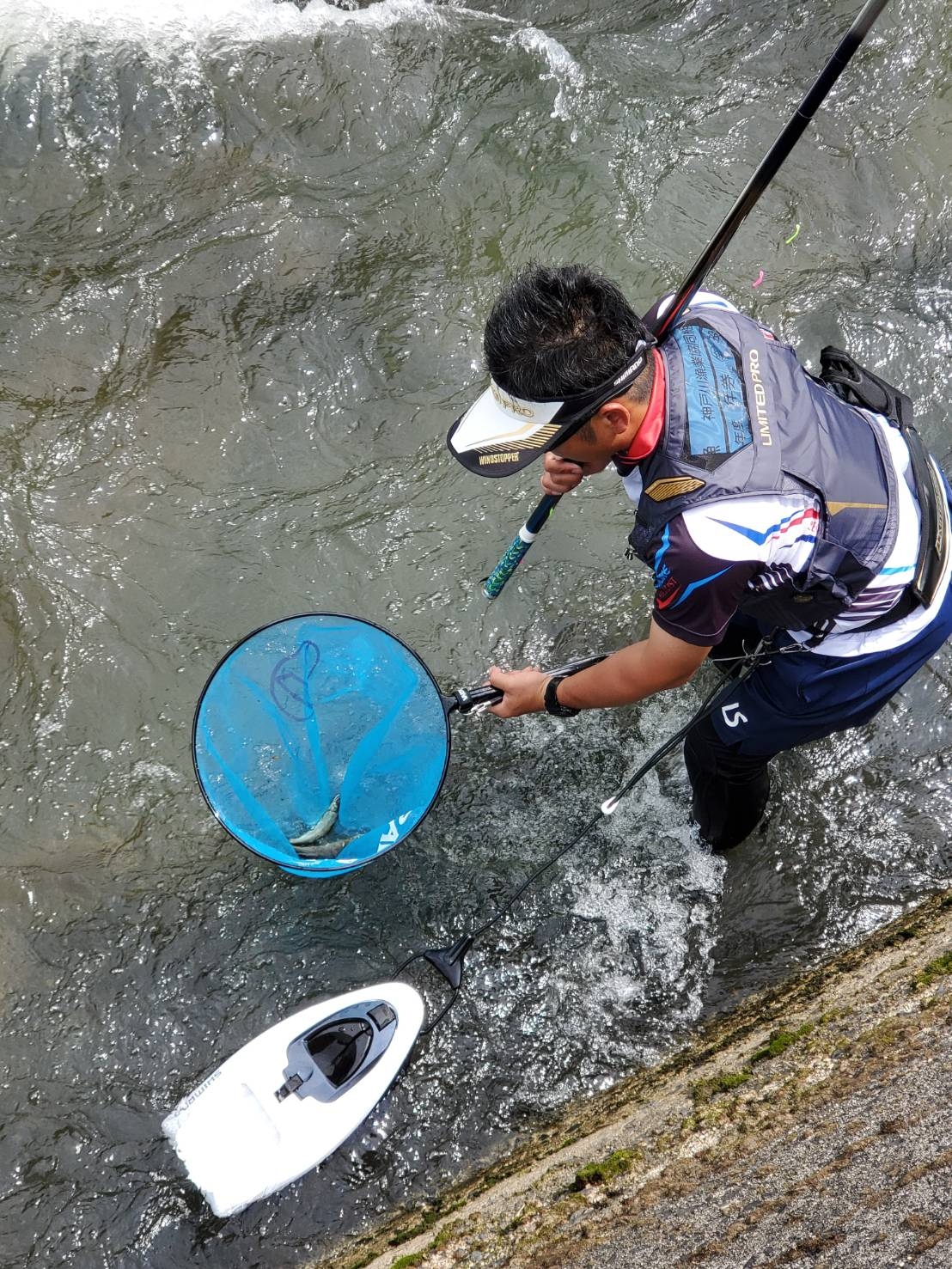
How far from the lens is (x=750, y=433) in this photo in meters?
2.06

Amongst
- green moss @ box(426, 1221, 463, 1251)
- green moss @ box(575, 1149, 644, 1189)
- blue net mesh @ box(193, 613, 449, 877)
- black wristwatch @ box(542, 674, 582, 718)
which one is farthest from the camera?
blue net mesh @ box(193, 613, 449, 877)

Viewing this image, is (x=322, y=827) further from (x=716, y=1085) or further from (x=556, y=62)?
(x=556, y=62)

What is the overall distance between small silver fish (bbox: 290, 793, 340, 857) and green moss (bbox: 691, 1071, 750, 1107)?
4.65ft

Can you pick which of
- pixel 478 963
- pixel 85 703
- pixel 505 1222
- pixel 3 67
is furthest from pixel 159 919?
pixel 3 67

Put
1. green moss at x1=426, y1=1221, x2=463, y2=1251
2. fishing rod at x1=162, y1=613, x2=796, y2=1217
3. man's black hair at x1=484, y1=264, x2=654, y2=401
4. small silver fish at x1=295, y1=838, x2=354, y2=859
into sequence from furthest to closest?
small silver fish at x1=295, y1=838, x2=354, y2=859
fishing rod at x1=162, y1=613, x2=796, y2=1217
green moss at x1=426, y1=1221, x2=463, y2=1251
man's black hair at x1=484, y1=264, x2=654, y2=401

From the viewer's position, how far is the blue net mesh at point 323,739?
286cm

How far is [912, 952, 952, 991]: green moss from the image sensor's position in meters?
2.22

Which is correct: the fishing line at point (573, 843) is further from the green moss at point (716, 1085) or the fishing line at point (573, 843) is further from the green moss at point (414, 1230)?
the green moss at point (716, 1085)

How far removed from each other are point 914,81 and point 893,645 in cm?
425

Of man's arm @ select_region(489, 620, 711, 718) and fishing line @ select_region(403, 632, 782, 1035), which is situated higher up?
man's arm @ select_region(489, 620, 711, 718)

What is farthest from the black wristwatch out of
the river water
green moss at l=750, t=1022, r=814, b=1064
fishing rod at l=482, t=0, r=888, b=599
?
green moss at l=750, t=1022, r=814, b=1064

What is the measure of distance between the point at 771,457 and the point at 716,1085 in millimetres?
1642

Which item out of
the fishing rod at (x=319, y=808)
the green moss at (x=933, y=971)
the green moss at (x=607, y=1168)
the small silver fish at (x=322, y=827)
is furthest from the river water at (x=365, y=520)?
the green moss at (x=933, y=971)

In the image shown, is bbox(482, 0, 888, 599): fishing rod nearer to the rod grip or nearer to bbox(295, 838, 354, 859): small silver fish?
the rod grip
